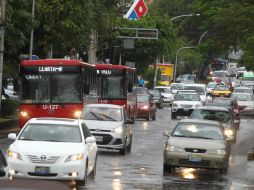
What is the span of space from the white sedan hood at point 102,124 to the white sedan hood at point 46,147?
27.8 ft

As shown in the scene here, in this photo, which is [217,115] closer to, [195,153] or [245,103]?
[195,153]

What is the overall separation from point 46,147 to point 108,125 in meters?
9.27

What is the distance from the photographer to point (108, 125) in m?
26.6

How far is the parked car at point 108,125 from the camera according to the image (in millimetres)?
26438

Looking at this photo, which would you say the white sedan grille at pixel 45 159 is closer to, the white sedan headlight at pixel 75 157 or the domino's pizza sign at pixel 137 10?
the white sedan headlight at pixel 75 157

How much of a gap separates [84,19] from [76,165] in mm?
27433

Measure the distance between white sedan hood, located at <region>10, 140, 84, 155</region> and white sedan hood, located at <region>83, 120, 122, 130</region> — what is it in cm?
849

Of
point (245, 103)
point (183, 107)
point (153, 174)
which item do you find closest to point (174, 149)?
point (153, 174)

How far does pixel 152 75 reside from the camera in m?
91.5

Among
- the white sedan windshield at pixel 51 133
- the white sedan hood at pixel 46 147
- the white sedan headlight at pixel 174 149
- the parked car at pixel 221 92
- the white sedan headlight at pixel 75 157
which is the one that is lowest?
the parked car at pixel 221 92

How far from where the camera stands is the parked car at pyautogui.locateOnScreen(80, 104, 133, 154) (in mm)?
26438

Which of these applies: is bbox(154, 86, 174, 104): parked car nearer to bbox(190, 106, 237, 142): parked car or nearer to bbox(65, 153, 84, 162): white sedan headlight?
bbox(190, 106, 237, 142): parked car

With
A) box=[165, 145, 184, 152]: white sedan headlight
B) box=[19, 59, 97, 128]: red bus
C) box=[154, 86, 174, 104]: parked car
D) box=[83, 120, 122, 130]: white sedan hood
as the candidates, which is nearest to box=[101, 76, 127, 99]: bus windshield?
box=[19, 59, 97, 128]: red bus

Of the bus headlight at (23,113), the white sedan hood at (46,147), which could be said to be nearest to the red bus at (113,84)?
the bus headlight at (23,113)
